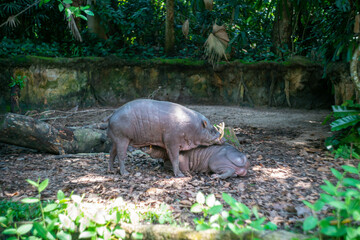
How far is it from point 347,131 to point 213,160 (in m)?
2.47

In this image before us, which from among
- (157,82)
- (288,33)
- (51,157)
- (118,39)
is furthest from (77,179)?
(288,33)

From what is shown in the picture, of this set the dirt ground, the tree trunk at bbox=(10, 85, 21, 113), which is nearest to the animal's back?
the dirt ground

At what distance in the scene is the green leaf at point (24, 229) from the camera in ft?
8.52

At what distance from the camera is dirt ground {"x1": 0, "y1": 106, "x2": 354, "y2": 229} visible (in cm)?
370

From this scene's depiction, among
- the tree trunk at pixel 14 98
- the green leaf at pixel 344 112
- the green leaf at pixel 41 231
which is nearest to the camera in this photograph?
the green leaf at pixel 41 231

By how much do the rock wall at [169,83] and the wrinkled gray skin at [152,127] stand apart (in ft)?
21.0

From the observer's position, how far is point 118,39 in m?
12.2

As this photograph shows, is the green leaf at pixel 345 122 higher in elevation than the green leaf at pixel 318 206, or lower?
higher

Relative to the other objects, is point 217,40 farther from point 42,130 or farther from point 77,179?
point 77,179

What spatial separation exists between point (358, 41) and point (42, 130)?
19.1ft

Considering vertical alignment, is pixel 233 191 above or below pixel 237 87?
below

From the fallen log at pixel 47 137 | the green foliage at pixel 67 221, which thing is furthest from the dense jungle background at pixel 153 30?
the green foliage at pixel 67 221

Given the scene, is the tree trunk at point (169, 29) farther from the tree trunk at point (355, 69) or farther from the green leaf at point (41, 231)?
the green leaf at point (41, 231)

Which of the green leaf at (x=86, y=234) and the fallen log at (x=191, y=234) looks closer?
the fallen log at (x=191, y=234)
